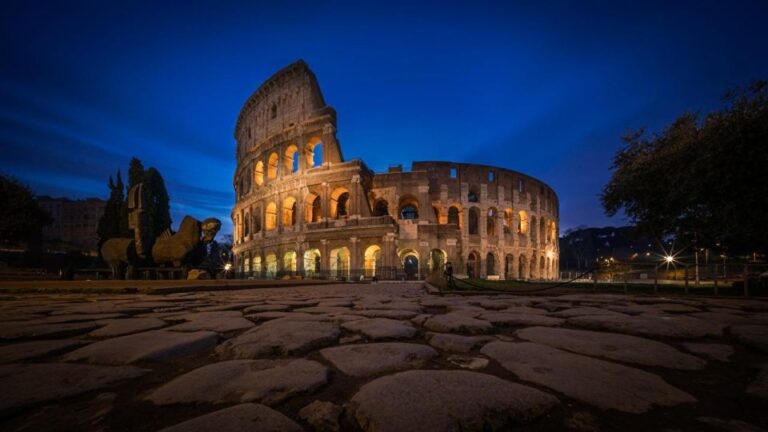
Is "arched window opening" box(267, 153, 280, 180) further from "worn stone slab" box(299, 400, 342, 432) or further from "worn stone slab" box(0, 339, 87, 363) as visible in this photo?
"worn stone slab" box(299, 400, 342, 432)

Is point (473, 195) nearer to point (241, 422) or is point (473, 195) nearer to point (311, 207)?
point (311, 207)

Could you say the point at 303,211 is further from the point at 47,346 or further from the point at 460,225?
the point at 47,346

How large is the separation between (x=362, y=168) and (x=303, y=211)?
18.2ft

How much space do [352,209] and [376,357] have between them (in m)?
20.3

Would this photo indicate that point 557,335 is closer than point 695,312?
Yes

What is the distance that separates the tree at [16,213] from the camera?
17688 mm

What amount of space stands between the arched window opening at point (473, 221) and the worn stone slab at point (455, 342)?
88.0ft

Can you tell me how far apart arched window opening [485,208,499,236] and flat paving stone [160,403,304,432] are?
1127 inches

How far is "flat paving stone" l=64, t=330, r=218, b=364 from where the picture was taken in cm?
141

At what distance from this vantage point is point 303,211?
2355 cm

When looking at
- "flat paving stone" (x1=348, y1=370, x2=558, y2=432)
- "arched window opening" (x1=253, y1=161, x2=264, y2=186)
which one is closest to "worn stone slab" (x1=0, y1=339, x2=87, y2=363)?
"flat paving stone" (x1=348, y1=370, x2=558, y2=432)

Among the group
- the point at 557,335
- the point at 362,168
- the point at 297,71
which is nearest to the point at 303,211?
the point at 362,168

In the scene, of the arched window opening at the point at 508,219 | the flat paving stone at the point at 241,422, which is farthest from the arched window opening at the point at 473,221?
the flat paving stone at the point at 241,422

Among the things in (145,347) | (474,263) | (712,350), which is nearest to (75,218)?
(474,263)
